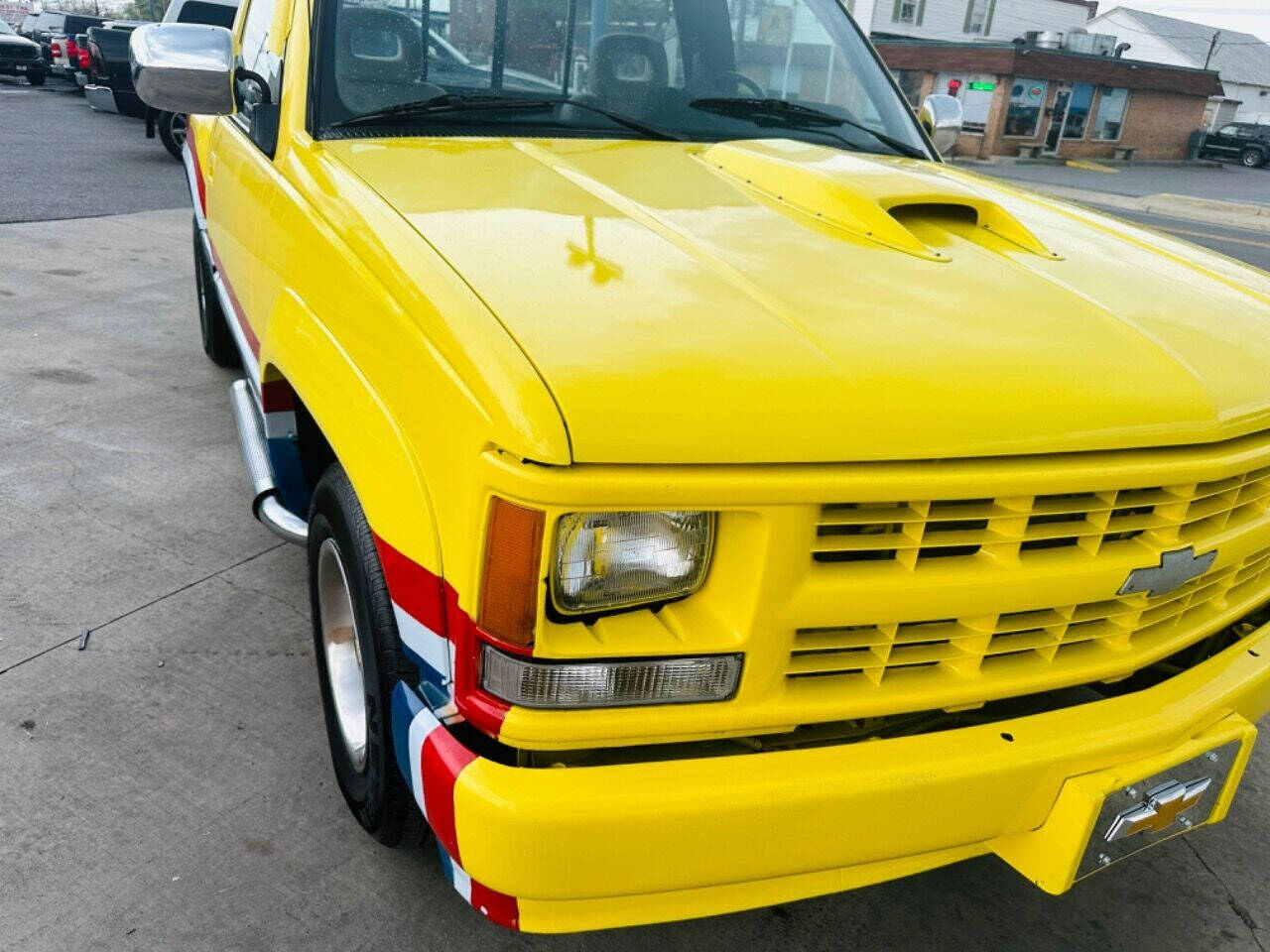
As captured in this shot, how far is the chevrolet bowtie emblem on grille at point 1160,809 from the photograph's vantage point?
69.4 inches

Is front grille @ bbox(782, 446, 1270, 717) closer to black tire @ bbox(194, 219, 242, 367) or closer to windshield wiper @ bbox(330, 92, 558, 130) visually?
windshield wiper @ bbox(330, 92, 558, 130)

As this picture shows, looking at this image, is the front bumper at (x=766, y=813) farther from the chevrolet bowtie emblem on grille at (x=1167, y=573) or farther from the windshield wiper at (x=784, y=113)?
the windshield wiper at (x=784, y=113)

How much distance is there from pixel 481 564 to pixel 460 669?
19 cm

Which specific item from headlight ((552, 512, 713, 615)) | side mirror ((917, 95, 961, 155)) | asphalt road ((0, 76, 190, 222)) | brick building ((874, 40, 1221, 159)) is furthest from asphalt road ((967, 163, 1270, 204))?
headlight ((552, 512, 713, 615))

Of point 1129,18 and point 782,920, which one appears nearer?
point 782,920

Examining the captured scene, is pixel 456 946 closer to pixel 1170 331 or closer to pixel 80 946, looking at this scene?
pixel 80 946

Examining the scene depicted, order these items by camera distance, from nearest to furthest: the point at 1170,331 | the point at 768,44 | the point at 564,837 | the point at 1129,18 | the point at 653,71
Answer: the point at 564,837, the point at 1170,331, the point at 653,71, the point at 768,44, the point at 1129,18

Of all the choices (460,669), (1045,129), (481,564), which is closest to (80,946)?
(460,669)

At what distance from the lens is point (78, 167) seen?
37.9 feet

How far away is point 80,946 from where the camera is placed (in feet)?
6.53

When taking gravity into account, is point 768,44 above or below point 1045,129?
above

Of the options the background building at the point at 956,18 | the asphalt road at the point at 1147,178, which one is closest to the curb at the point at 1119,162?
the asphalt road at the point at 1147,178

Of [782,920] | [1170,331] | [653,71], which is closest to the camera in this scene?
[1170,331]

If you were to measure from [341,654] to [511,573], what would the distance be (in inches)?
42.6
